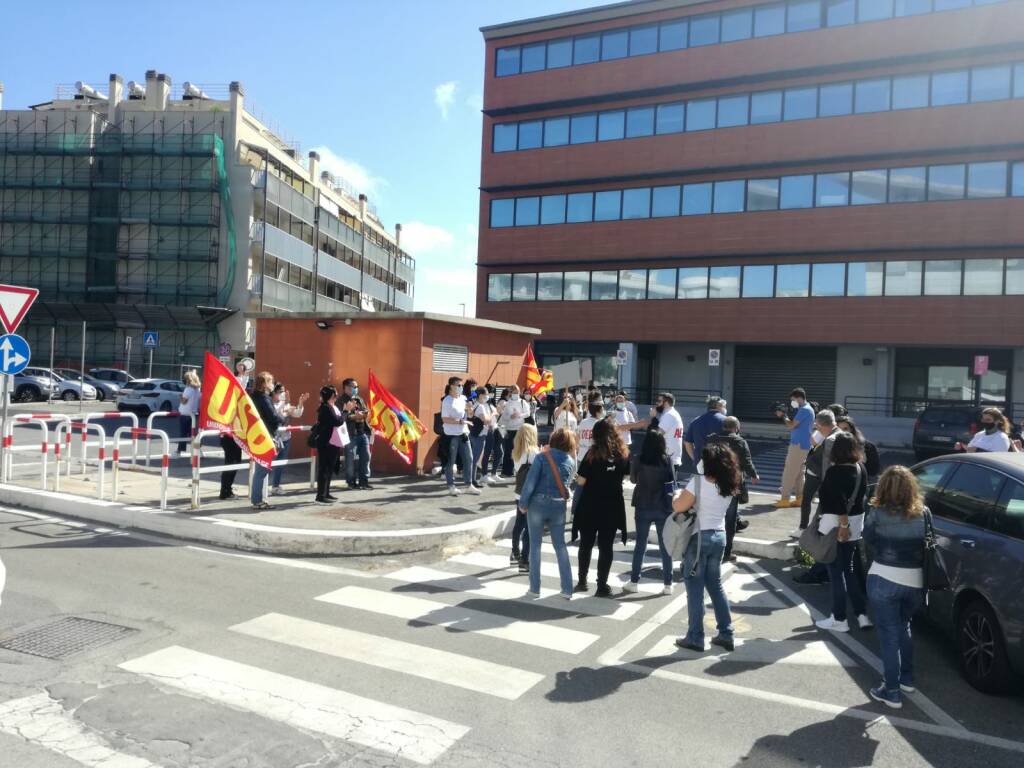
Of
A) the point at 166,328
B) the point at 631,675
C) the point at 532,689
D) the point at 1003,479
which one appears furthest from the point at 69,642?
the point at 166,328

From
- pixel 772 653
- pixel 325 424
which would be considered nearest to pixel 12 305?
pixel 325 424

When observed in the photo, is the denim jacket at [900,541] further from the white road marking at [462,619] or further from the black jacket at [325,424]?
the black jacket at [325,424]

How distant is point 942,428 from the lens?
21766 millimetres

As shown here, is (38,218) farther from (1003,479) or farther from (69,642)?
(1003,479)

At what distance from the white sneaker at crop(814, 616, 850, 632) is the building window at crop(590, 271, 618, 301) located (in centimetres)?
2866

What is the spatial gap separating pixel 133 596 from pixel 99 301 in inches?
1722

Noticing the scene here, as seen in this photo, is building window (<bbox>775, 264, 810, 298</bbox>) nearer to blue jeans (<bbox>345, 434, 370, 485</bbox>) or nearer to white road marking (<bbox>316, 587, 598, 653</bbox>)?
blue jeans (<bbox>345, 434, 370, 485</bbox>)

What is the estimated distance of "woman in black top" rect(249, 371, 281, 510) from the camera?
10383mm

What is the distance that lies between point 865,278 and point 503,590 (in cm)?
2750

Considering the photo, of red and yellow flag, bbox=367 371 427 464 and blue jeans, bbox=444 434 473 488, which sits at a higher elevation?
red and yellow flag, bbox=367 371 427 464

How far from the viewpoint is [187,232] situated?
45281 millimetres

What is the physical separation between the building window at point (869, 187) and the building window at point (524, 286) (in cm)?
1390

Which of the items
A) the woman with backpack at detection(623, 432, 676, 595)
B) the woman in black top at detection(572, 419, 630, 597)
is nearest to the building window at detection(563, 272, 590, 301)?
the woman with backpack at detection(623, 432, 676, 595)

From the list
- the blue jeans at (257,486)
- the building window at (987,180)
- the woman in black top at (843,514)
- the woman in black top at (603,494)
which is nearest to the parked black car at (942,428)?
the building window at (987,180)
